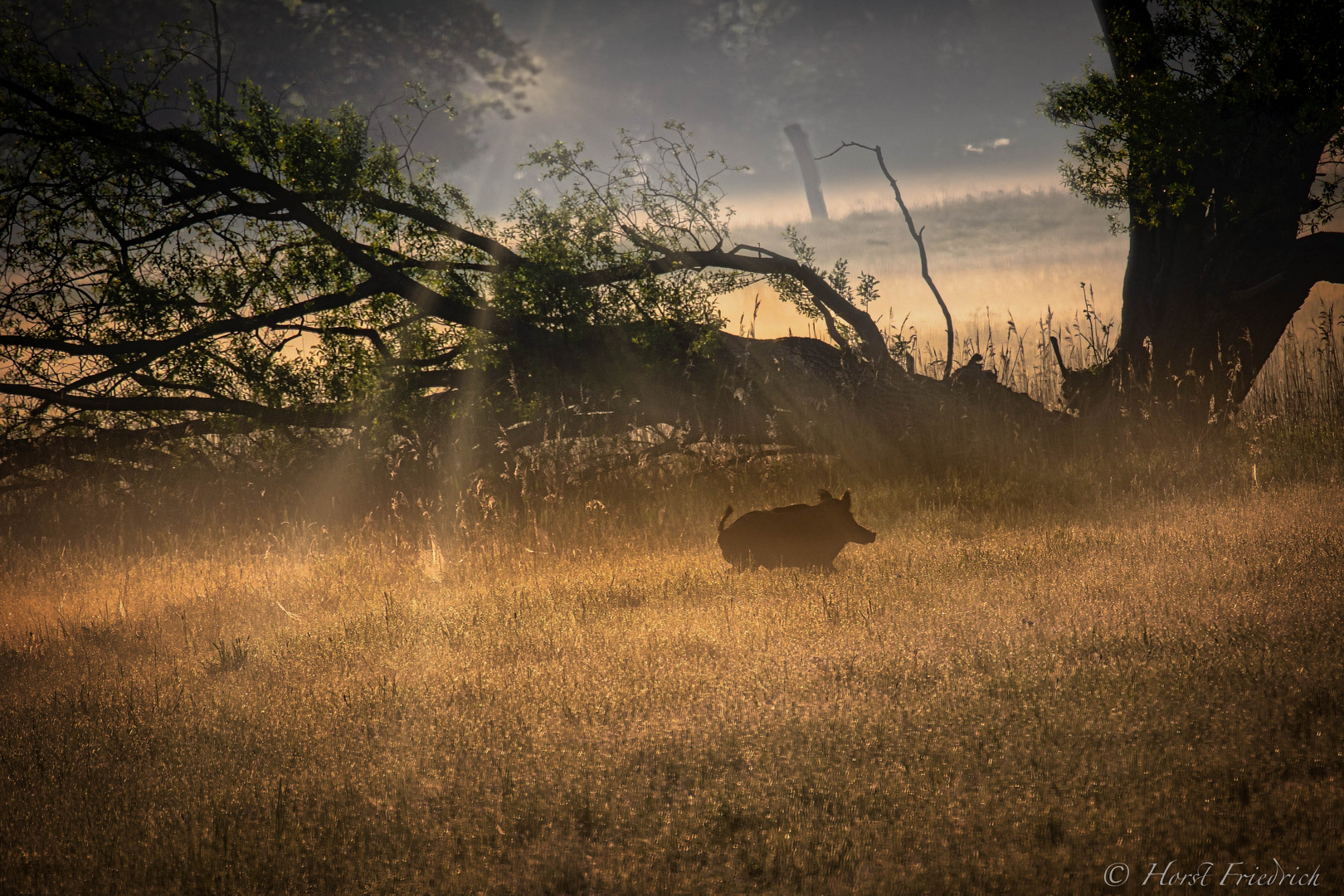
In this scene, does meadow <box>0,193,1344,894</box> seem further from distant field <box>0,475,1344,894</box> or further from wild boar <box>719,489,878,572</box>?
wild boar <box>719,489,878,572</box>

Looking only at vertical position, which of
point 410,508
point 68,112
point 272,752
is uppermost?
point 68,112

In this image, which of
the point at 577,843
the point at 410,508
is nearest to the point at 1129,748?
the point at 577,843

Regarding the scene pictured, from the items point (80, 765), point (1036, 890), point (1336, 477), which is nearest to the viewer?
point (1036, 890)

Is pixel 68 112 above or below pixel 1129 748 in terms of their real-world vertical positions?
above

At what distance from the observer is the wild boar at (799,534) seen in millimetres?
5000

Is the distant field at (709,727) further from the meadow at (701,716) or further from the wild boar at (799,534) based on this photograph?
the wild boar at (799,534)

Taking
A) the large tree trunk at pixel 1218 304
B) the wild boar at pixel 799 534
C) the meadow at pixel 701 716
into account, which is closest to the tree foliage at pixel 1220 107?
the large tree trunk at pixel 1218 304

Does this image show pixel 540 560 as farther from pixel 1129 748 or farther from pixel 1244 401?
pixel 1244 401

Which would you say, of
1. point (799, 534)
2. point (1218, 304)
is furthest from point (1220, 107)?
point (799, 534)

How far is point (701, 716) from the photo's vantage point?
3.17m

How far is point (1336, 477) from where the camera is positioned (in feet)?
22.3

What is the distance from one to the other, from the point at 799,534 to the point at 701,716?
206cm

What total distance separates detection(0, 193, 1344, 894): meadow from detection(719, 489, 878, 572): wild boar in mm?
132

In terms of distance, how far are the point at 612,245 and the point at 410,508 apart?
3.80m
